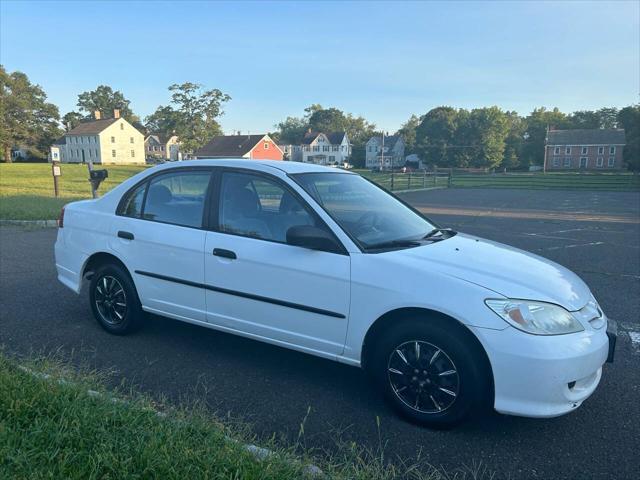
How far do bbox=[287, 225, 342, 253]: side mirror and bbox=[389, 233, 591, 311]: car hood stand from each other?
0.44 metres

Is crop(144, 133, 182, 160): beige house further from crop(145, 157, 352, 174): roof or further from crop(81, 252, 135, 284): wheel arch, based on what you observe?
crop(145, 157, 352, 174): roof

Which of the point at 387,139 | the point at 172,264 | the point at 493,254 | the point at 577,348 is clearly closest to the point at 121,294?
the point at 172,264

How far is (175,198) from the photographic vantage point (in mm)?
4398

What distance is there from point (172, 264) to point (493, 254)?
2593mm

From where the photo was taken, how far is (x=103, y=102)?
12450 centimetres

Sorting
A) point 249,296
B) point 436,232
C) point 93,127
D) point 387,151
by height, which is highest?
point 93,127

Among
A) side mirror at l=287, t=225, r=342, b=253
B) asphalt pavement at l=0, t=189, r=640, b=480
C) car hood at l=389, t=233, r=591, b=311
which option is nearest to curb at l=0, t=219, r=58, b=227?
asphalt pavement at l=0, t=189, r=640, b=480

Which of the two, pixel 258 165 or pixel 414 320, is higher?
pixel 258 165

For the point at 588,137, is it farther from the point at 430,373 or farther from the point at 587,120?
the point at 430,373

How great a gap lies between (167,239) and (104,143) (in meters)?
82.8

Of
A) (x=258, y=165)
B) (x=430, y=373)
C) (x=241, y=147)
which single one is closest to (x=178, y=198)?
(x=258, y=165)

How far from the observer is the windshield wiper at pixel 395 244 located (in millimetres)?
3430

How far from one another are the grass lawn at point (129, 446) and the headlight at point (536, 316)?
86 cm

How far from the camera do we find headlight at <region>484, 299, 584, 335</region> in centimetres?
285
